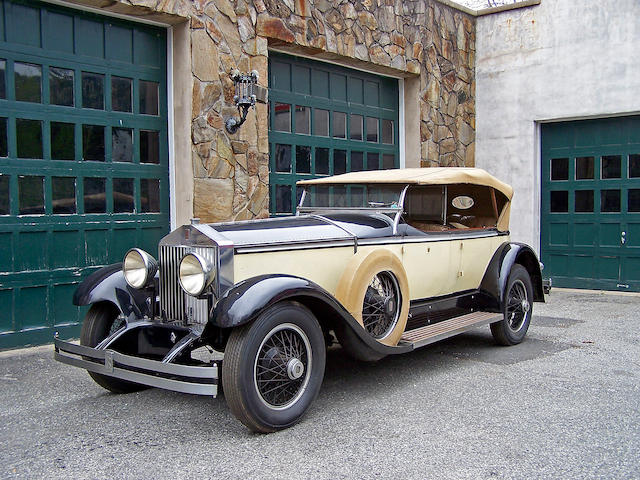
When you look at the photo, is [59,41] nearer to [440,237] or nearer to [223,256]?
[223,256]

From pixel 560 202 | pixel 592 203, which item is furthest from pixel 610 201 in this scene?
pixel 560 202

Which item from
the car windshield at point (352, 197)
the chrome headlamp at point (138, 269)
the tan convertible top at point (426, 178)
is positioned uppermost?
the tan convertible top at point (426, 178)

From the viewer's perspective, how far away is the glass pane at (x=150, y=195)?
6.73 meters

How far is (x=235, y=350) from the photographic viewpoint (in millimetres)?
3537

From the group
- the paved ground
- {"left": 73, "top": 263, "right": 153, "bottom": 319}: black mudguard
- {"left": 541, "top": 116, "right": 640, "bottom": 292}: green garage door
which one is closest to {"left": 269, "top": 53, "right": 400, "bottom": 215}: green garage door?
{"left": 541, "top": 116, "right": 640, "bottom": 292}: green garage door

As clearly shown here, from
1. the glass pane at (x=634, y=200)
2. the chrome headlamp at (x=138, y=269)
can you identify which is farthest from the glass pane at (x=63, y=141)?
the glass pane at (x=634, y=200)

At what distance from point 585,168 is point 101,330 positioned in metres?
7.96

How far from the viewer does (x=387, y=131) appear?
9.70 meters

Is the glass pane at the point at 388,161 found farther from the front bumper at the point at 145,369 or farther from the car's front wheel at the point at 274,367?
the front bumper at the point at 145,369

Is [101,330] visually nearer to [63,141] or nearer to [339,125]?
[63,141]

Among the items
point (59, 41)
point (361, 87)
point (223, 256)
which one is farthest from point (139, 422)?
Answer: point (361, 87)

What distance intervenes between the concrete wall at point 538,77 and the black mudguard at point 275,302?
22.0 ft

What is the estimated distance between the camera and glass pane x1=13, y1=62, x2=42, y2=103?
5.78 meters

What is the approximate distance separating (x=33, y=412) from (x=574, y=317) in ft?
19.6
